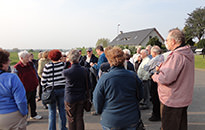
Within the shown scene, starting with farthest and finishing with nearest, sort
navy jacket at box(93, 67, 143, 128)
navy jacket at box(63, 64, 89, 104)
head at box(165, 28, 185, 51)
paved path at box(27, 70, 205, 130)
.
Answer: paved path at box(27, 70, 205, 130)
navy jacket at box(63, 64, 89, 104)
head at box(165, 28, 185, 51)
navy jacket at box(93, 67, 143, 128)

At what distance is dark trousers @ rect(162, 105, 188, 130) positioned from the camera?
2424 mm

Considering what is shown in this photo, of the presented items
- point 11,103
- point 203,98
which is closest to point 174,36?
point 11,103

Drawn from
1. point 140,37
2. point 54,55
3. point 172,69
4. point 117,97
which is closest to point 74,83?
point 54,55

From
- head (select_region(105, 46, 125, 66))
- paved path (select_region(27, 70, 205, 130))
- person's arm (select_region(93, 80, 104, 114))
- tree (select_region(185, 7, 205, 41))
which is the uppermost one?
tree (select_region(185, 7, 205, 41))

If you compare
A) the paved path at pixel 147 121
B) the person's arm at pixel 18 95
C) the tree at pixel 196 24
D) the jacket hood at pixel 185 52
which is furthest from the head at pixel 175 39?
the tree at pixel 196 24

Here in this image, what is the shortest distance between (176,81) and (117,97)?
Result: 3.40 ft

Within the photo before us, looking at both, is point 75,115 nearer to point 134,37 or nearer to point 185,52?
point 185,52

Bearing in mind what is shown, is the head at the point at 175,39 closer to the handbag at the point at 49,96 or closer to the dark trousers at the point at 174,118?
the dark trousers at the point at 174,118

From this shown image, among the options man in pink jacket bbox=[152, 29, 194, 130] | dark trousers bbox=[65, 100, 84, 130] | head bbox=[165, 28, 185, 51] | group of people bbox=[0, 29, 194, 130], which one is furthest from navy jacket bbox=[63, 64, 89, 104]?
head bbox=[165, 28, 185, 51]

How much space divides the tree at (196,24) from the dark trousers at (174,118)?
2373 inches

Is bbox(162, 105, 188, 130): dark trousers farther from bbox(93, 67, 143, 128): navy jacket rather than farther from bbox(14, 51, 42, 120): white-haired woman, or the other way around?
bbox(14, 51, 42, 120): white-haired woman

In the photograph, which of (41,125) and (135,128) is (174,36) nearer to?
(135,128)

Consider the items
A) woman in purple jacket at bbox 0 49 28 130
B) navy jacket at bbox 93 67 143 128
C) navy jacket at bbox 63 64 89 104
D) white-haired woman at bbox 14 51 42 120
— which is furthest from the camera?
white-haired woman at bbox 14 51 42 120

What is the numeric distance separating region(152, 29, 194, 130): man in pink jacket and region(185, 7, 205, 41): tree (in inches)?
2368
